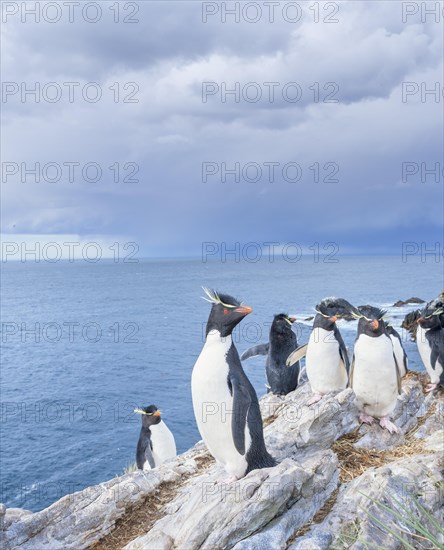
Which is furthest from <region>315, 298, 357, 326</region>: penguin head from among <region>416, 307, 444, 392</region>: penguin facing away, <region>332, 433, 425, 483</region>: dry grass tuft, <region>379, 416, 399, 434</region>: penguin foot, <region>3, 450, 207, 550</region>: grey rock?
<region>3, 450, 207, 550</region>: grey rock

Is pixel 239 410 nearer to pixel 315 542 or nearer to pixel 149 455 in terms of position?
pixel 315 542

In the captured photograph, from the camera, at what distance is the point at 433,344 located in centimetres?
1309

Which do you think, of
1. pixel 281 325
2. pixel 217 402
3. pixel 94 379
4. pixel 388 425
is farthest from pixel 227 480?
pixel 94 379

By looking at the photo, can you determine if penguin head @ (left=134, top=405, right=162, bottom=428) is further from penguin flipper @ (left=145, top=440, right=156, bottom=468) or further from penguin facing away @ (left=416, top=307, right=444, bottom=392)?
penguin facing away @ (left=416, top=307, right=444, bottom=392)

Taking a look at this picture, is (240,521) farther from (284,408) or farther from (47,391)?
(47,391)

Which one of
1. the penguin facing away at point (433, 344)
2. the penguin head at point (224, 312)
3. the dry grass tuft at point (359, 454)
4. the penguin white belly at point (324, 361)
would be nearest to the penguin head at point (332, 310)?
the penguin white belly at point (324, 361)

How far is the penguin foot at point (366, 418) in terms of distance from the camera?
30.2ft

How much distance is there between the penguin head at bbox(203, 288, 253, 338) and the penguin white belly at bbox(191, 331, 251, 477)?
0.40 feet

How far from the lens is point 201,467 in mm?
8375

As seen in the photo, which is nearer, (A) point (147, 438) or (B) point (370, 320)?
(B) point (370, 320)

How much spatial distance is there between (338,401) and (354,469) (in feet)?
4.47

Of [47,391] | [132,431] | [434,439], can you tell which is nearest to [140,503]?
[434,439]

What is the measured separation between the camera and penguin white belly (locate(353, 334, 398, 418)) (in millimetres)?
Answer: 9031

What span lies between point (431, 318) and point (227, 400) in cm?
853
